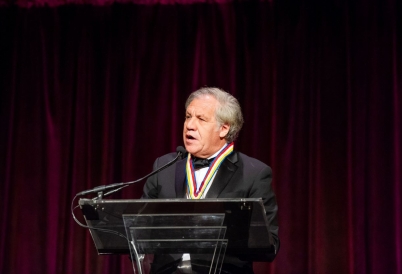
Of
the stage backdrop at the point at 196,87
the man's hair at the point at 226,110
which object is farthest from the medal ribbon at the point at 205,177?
the stage backdrop at the point at 196,87

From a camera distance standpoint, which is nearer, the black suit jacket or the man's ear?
the black suit jacket

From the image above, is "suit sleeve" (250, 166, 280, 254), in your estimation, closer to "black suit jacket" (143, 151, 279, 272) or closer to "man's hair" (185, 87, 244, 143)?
"black suit jacket" (143, 151, 279, 272)

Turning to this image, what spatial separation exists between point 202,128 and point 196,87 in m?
2.26

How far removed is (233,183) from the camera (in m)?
2.66

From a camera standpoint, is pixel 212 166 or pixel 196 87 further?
pixel 196 87

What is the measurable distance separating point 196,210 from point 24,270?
358 cm

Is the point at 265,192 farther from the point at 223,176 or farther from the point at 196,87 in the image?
the point at 196,87

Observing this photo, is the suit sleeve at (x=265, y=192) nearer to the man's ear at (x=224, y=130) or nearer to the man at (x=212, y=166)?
the man at (x=212, y=166)

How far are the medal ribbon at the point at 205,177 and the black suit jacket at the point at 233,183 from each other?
22 mm

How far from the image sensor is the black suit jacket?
262cm

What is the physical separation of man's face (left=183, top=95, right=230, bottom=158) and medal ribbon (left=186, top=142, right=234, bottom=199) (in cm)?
6

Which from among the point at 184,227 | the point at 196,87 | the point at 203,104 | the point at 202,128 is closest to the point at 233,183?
the point at 202,128

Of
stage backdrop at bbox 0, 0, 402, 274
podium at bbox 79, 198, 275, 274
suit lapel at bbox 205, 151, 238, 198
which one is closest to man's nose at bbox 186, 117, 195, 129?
suit lapel at bbox 205, 151, 238, 198

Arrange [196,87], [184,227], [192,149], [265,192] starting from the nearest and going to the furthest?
[184,227]
[265,192]
[192,149]
[196,87]
